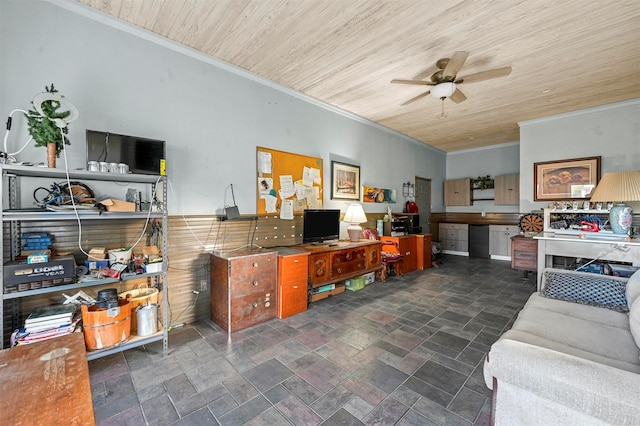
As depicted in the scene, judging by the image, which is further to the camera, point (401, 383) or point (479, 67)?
point (479, 67)

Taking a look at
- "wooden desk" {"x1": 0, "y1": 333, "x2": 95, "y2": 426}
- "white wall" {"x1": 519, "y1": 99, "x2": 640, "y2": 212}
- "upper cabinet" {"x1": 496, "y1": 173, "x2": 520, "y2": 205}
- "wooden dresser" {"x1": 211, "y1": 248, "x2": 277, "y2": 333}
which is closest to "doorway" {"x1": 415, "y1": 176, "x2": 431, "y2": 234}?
"upper cabinet" {"x1": 496, "y1": 173, "x2": 520, "y2": 205}

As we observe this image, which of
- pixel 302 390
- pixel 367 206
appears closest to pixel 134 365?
pixel 302 390

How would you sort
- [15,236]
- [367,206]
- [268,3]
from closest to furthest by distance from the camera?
[15,236], [268,3], [367,206]

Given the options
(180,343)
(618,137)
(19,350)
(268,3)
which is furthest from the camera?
(618,137)

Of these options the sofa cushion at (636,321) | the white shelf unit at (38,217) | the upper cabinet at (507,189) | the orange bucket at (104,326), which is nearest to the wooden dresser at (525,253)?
the upper cabinet at (507,189)

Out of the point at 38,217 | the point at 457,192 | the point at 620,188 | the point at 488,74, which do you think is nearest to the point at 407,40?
the point at 488,74

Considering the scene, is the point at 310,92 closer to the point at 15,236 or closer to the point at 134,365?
the point at 15,236

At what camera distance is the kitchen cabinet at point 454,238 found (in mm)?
7179

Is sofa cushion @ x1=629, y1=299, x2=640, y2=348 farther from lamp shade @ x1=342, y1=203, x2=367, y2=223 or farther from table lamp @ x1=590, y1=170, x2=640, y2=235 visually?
lamp shade @ x1=342, y1=203, x2=367, y2=223

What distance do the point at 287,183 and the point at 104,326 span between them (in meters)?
2.51

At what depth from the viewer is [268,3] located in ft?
7.30

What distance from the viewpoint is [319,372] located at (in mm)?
2053

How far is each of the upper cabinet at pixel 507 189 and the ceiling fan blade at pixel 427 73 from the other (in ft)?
15.4

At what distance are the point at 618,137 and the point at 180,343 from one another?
273 inches
